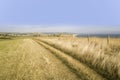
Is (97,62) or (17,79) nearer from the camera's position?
(17,79)

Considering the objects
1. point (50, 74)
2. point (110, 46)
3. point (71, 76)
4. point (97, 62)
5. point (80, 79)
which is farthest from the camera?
point (110, 46)

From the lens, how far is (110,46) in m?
22.1

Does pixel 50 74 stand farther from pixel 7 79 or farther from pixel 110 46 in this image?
pixel 110 46

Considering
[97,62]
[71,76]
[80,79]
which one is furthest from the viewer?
[97,62]

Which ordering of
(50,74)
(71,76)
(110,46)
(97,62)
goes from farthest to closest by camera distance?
(110,46)
(97,62)
(50,74)
(71,76)

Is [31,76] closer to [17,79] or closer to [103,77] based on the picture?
[17,79]

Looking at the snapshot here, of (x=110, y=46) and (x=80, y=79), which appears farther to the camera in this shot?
(x=110, y=46)

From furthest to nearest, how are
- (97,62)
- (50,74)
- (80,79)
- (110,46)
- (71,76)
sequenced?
(110,46) → (97,62) → (50,74) → (71,76) → (80,79)

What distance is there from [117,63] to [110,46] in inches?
471

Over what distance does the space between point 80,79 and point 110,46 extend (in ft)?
45.8

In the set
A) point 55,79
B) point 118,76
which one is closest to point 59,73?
point 55,79

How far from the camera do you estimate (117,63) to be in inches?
410

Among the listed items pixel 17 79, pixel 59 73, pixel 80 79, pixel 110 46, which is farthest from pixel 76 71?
pixel 110 46

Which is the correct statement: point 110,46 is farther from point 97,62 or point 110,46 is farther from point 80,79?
point 80,79
